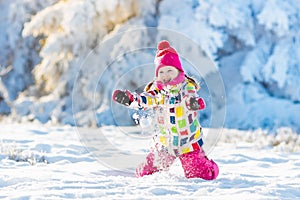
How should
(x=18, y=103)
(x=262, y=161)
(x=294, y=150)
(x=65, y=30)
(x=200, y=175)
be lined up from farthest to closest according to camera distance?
(x=18, y=103), (x=65, y=30), (x=294, y=150), (x=262, y=161), (x=200, y=175)

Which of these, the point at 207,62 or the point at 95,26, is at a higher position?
the point at 95,26

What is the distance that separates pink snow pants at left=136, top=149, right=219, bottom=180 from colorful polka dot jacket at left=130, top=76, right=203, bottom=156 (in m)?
0.06

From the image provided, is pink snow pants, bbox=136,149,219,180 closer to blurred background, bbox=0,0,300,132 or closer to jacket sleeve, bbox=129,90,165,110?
jacket sleeve, bbox=129,90,165,110

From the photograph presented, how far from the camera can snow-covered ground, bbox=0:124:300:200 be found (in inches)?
161

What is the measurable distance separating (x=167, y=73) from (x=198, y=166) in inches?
32.3

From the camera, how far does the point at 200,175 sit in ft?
16.0

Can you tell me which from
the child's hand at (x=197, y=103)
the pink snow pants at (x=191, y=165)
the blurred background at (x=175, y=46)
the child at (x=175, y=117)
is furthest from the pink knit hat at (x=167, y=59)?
the blurred background at (x=175, y=46)

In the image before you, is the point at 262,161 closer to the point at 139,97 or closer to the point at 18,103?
the point at 139,97

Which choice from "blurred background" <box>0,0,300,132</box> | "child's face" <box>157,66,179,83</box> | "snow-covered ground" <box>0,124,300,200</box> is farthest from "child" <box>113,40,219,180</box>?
"blurred background" <box>0,0,300,132</box>

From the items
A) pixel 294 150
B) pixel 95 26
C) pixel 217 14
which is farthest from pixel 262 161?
pixel 95 26

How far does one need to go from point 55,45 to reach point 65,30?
430mm

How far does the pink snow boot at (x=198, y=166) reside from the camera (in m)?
4.87

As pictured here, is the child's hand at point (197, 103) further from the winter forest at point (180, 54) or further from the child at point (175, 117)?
the winter forest at point (180, 54)

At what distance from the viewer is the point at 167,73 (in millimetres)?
4965
